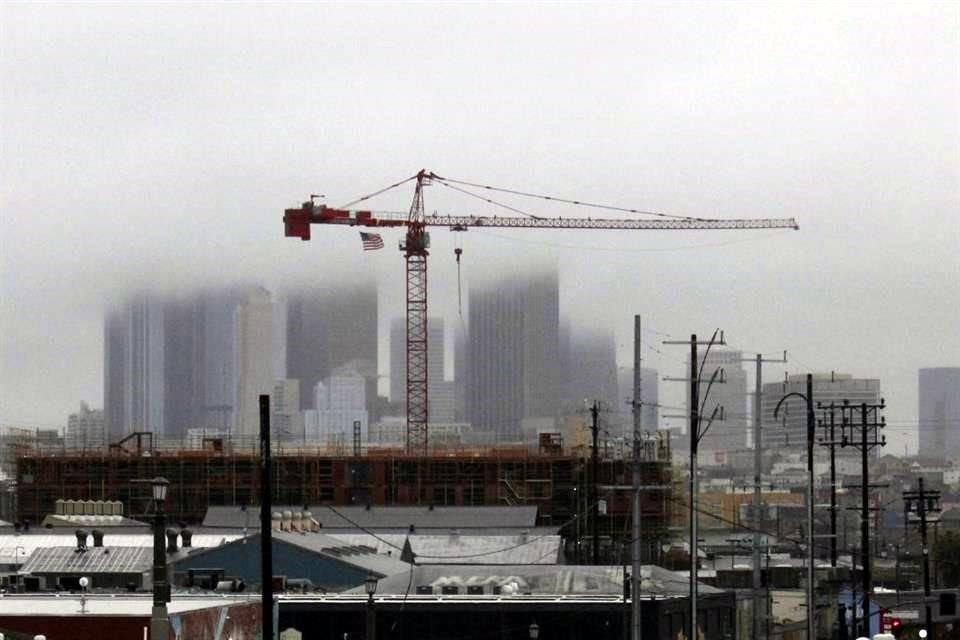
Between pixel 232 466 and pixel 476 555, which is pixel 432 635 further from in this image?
pixel 232 466

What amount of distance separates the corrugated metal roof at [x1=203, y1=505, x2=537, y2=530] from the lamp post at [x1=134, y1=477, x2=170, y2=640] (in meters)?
93.5

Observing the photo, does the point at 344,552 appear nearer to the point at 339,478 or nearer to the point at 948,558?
the point at 948,558

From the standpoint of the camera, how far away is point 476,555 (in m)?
116

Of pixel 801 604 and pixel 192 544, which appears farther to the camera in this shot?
pixel 801 604

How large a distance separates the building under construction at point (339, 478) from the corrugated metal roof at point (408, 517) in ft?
59.6

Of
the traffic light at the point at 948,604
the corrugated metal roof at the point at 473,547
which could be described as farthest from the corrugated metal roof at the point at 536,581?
the corrugated metal roof at the point at 473,547

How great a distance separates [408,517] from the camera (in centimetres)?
15600

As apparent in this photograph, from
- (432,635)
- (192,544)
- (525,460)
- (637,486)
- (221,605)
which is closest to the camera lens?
(221,605)

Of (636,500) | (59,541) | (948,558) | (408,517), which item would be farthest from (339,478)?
(636,500)

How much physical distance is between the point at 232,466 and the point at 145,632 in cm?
12995

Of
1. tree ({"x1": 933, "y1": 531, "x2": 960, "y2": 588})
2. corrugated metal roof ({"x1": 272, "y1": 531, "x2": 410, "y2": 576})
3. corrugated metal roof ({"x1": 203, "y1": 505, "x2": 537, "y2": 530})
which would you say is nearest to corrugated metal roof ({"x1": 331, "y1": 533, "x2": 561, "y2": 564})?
corrugated metal roof ({"x1": 272, "y1": 531, "x2": 410, "y2": 576})

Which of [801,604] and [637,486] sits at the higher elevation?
[637,486]

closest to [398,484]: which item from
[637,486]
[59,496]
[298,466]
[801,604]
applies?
[298,466]

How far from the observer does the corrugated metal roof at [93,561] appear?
91.8m
